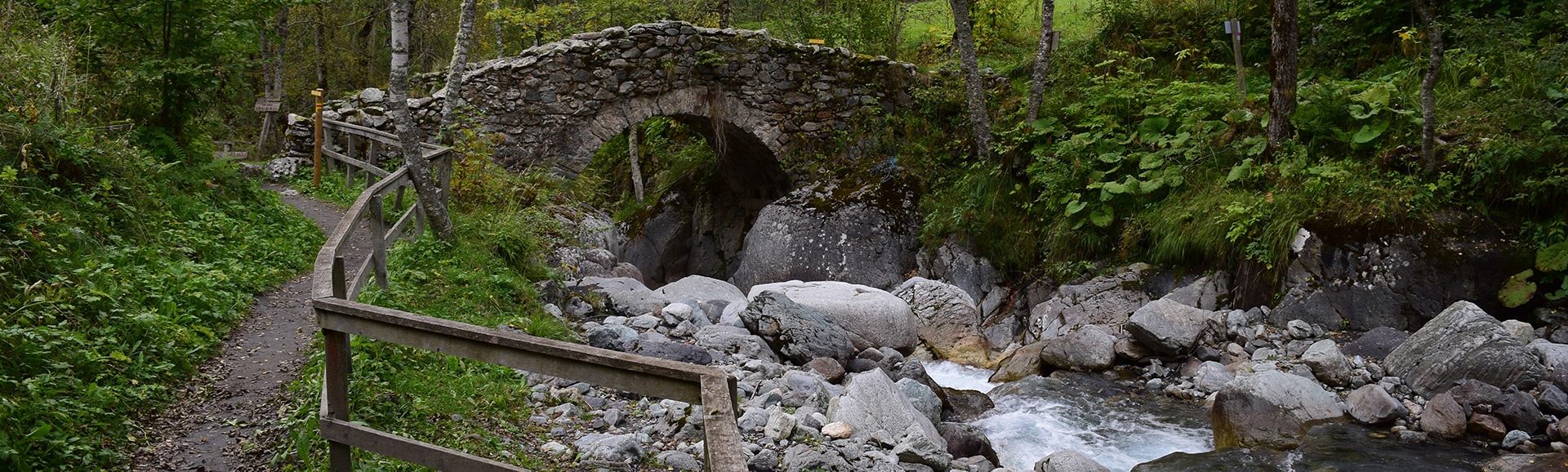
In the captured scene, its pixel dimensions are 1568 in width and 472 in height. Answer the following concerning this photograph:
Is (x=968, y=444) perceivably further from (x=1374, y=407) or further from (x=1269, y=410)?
(x=1374, y=407)

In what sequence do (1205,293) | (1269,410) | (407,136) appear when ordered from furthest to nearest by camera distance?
(1205,293) < (407,136) < (1269,410)

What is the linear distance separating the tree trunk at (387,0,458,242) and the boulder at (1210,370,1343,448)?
6.27 m

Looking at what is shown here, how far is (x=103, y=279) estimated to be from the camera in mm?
5125

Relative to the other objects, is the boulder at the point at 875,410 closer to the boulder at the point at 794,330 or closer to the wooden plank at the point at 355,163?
the boulder at the point at 794,330

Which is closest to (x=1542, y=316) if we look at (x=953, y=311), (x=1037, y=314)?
(x=1037, y=314)

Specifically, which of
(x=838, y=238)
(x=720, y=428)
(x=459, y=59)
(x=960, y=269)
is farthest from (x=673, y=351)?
(x=838, y=238)

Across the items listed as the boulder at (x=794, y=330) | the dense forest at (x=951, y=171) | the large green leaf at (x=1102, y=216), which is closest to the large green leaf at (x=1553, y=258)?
the dense forest at (x=951, y=171)

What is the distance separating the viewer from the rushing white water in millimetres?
6246

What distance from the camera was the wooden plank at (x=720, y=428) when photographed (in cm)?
204

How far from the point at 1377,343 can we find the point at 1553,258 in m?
1.39

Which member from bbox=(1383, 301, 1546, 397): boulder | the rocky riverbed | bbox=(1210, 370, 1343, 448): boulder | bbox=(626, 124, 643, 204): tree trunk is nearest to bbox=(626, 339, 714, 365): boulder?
the rocky riverbed

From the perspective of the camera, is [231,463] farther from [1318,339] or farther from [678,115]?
[678,115]

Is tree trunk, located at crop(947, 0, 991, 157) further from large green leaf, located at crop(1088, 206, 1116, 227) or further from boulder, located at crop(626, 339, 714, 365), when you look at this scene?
boulder, located at crop(626, 339, 714, 365)

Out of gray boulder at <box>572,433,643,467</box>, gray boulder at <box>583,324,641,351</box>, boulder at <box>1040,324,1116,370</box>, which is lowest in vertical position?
boulder at <box>1040,324,1116,370</box>
